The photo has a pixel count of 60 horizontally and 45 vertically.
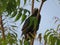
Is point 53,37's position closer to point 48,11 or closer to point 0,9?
point 0,9

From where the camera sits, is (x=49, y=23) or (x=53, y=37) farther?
(x=49, y=23)

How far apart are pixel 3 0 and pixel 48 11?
1.56m

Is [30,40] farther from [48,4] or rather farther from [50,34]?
[48,4]

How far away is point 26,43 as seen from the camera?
708 millimetres

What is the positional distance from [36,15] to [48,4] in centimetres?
147

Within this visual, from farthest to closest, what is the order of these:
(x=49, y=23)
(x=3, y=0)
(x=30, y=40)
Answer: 1. (x=49, y=23)
2. (x=30, y=40)
3. (x=3, y=0)


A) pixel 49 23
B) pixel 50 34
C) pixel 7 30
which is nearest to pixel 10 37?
pixel 7 30

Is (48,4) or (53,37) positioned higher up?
(48,4)

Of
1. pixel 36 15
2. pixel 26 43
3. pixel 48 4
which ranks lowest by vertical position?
pixel 26 43

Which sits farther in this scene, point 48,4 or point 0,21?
point 48,4

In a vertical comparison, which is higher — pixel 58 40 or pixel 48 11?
pixel 48 11

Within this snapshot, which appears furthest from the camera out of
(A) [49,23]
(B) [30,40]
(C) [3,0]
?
(A) [49,23]

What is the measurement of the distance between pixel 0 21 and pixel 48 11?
1.48 meters

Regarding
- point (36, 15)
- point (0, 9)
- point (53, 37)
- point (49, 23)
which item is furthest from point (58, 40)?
A: point (49, 23)
